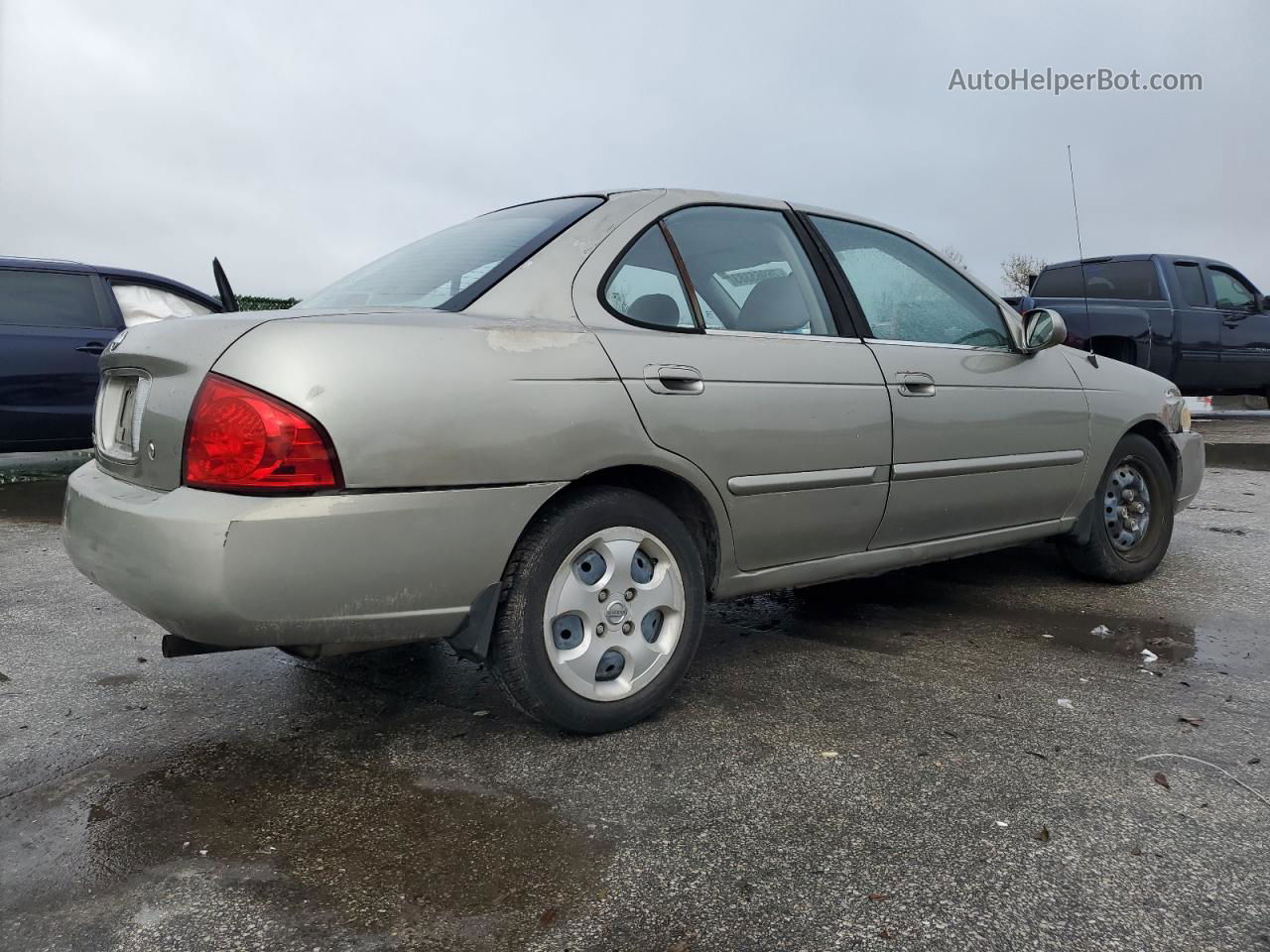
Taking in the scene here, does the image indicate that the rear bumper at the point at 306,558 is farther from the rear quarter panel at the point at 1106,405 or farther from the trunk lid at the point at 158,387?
the rear quarter panel at the point at 1106,405

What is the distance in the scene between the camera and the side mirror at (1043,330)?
12.7 ft

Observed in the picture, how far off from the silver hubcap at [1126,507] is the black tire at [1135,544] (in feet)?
0.03

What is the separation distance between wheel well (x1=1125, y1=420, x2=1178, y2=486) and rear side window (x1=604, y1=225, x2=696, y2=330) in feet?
8.68

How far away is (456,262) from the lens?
9.62 feet

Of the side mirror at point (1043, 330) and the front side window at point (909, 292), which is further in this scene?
the side mirror at point (1043, 330)

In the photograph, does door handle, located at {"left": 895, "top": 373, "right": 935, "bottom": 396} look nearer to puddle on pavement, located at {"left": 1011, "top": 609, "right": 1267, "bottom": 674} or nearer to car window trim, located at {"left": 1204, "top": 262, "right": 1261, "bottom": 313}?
puddle on pavement, located at {"left": 1011, "top": 609, "right": 1267, "bottom": 674}

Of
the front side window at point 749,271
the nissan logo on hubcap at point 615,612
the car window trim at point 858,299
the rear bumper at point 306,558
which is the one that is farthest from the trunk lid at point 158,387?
the car window trim at point 858,299

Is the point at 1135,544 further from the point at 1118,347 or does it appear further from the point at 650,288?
the point at 1118,347

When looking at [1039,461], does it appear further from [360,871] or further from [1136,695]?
[360,871]

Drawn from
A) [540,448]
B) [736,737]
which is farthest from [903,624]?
[540,448]

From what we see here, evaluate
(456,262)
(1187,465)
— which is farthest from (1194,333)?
(456,262)

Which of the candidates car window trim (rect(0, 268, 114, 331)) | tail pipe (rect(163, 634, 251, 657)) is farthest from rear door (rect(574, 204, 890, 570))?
car window trim (rect(0, 268, 114, 331))

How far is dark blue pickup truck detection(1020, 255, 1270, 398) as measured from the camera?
10.6 m

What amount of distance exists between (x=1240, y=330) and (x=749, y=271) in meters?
10.6
